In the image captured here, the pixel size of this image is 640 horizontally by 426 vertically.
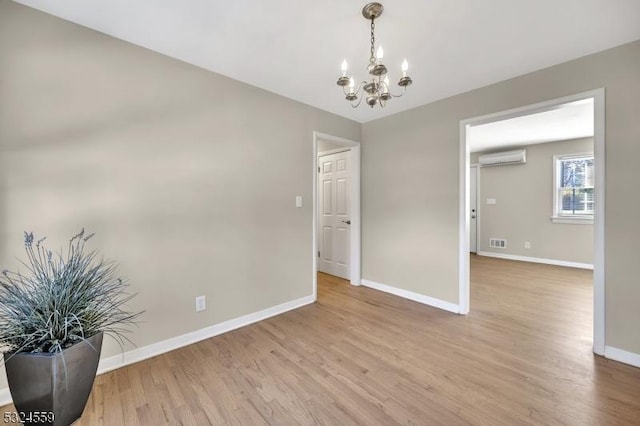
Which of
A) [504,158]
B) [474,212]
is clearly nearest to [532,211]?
[474,212]

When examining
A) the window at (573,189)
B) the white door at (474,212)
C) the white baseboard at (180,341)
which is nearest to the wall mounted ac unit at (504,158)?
the white door at (474,212)

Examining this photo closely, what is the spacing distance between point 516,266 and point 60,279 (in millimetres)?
6136

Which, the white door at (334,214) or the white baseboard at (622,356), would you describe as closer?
the white baseboard at (622,356)

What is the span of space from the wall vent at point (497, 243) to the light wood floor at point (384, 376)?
3.07 metres

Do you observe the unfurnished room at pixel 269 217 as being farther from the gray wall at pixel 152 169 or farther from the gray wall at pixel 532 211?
the gray wall at pixel 532 211

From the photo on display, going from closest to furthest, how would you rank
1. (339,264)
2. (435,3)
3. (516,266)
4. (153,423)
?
(153,423), (435,3), (339,264), (516,266)

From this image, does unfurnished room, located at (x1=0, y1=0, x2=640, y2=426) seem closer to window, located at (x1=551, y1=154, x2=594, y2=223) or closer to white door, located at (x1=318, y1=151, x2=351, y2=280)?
white door, located at (x1=318, y1=151, x2=351, y2=280)

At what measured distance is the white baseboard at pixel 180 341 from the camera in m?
1.83

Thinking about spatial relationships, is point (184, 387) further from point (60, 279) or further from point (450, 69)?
point (450, 69)

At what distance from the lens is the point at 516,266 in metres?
4.84

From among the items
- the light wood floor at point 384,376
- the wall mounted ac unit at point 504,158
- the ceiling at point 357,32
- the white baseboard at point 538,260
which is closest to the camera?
the light wood floor at point 384,376

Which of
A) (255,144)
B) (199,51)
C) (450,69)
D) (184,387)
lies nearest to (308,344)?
(184,387)

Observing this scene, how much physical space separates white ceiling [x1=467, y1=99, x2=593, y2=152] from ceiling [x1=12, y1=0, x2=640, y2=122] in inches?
45.8

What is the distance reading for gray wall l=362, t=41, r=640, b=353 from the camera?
1.92m
